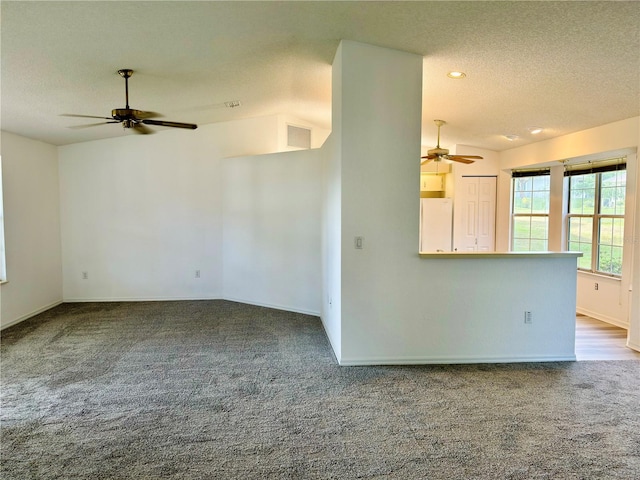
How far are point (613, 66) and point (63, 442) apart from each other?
15.8ft

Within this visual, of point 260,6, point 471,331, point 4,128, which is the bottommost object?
point 471,331

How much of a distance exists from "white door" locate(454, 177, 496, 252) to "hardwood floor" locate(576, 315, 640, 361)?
215 cm

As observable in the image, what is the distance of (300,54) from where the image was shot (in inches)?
148

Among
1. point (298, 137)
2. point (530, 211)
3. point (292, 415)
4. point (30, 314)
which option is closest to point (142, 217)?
point (30, 314)

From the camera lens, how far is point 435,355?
12.1 ft

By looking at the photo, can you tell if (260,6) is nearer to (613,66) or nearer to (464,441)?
(613,66)

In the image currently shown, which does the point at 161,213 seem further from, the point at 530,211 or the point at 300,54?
the point at 530,211

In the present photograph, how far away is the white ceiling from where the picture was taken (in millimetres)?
2664

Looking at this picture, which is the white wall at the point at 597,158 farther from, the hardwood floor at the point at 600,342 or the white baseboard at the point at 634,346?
the white baseboard at the point at 634,346

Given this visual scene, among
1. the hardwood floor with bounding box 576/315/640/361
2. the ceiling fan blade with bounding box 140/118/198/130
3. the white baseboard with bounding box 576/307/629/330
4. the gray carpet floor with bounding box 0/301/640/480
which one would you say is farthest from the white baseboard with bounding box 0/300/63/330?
the white baseboard with bounding box 576/307/629/330

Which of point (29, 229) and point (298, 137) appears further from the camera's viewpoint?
point (298, 137)

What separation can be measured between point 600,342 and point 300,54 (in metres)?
4.39

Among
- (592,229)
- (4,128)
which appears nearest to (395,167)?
(592,229)

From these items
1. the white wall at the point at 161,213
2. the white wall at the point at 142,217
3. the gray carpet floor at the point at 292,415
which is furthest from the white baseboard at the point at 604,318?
the white wall at the point at 142,217
